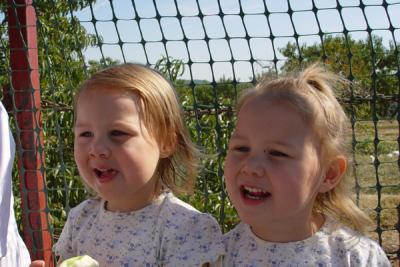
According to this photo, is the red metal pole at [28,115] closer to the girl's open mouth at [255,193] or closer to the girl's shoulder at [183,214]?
the girl's shoulder at [183,214]

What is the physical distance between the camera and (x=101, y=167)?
188 cm

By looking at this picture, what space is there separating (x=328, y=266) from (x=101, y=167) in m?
0.69

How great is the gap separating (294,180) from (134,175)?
0.48 meters

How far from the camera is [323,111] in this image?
5.85 ft

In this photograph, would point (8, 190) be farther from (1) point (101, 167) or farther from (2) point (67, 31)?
(2) point (67, 31)

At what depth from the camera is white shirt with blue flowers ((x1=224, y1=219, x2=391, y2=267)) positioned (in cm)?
176

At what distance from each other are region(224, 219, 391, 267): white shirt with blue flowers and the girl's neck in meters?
0.02

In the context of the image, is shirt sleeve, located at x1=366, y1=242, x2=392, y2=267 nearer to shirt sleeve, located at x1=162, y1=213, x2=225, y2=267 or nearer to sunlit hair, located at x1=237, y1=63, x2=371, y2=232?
sunlit hair, located at x1=237, y1=63, x2=371, y2=232

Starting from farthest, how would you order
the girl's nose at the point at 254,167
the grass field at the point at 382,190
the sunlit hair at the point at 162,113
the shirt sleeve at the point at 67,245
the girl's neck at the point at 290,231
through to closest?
the grass field at the point at 382,190 → the shirt sleeve at the point at 67,245 → the sunlit hair at the point at 162,113 → the girl's neck at the point at 290,231 → the girl's nose at the point at 254,167

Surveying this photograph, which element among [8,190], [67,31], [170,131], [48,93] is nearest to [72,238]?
[8,190]

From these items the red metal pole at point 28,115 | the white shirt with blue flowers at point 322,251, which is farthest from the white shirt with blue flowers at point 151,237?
the red metal pole at point 28,115

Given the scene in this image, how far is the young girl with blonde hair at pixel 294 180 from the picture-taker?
5.62ft

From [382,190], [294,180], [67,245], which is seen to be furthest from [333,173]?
[382,190]

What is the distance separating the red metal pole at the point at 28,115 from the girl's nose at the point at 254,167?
4.09ft
